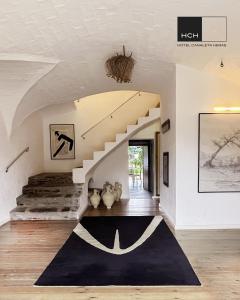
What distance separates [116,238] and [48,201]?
224 centimetres

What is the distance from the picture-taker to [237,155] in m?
4.23

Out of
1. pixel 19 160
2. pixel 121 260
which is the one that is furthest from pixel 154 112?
pixel 121 260

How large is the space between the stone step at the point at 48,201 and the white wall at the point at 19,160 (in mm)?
201

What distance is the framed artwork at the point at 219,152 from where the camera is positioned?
4.22m

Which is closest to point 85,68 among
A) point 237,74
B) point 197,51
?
point 197,51

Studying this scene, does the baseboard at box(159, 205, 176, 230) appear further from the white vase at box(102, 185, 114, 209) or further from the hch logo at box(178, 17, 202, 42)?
the hch logo at box(178, 17, 202, 42)

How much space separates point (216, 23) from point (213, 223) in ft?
10.1

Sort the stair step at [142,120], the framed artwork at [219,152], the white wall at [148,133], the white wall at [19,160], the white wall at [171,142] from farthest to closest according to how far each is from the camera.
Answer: the white wall at [148,133]
the stair step at [142,120]
the white wall at [19,160]
the white wall at [171,142]
the framed artwork at [219,152]

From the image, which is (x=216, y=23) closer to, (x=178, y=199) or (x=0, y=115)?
(x=178, y=199)

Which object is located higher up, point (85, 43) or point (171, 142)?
point (85, 43)

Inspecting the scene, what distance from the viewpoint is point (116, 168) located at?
7859 millimetres

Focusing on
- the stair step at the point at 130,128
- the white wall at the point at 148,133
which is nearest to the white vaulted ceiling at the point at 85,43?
the stair step at the point at 130,128

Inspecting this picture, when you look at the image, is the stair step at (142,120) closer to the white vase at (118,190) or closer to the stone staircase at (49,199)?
the white vase at (118,190)

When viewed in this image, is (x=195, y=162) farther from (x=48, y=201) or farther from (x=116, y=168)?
(x=116, y=168)
